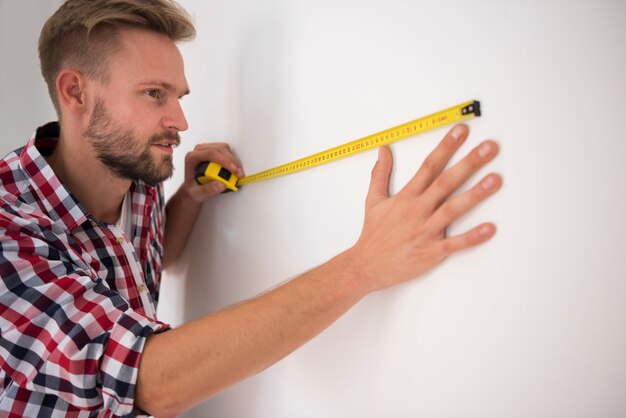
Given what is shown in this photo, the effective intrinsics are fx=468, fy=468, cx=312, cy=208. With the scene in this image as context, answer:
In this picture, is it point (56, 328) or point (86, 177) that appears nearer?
point (56, 328)

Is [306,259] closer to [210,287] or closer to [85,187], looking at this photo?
[210,287]

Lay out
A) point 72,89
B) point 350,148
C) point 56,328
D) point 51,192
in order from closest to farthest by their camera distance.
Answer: point 56,328 < point 350,148 < point 51,192 < point 72,89

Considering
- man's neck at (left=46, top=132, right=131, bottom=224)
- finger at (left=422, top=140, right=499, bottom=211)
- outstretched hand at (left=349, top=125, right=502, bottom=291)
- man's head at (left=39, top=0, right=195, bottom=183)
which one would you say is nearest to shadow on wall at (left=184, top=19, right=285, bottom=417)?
man's head at (left=39, top=0, right=195, bottom=183)

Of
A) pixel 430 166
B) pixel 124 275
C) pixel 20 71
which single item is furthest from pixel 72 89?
pixel 20 71

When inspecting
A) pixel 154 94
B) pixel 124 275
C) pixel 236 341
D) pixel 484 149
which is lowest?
pixel 236 341

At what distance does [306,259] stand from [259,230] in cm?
21

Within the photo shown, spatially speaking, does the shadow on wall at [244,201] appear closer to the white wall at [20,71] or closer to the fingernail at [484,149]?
the fingernail at [484,149]

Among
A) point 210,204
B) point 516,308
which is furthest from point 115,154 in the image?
point 516,308

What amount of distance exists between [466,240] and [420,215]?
9 centimetres

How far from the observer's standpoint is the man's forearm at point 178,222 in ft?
4.95

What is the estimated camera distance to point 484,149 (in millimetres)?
741

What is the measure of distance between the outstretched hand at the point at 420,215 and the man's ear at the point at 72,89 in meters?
0.81

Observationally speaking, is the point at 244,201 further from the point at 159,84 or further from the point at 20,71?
the point at 20,71

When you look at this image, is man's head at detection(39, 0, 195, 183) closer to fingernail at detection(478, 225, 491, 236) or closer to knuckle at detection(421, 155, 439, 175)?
knuckle at detection(421, 155, 439, 175)
